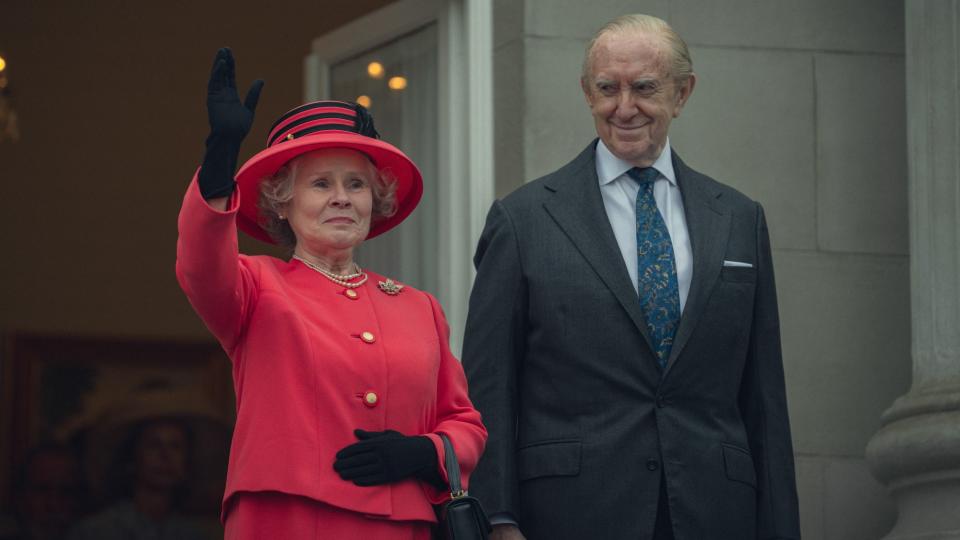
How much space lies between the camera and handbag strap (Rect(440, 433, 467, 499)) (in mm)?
3908

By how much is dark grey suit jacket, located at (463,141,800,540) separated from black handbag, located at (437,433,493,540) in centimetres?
50

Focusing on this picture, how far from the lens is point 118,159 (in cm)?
1112

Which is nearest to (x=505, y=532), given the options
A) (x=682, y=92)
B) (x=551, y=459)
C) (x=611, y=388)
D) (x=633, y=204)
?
(x=551, y=459)

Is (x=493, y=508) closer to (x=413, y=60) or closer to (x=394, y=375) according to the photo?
(x=394, y=375)

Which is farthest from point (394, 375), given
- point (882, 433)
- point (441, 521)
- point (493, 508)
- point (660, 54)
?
point (882, 433)

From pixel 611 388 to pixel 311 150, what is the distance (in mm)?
992

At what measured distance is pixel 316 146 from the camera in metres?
3.97

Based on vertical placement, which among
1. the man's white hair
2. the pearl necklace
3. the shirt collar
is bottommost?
the pearl necklace

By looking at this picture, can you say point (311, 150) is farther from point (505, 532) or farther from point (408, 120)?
point (408, 120)

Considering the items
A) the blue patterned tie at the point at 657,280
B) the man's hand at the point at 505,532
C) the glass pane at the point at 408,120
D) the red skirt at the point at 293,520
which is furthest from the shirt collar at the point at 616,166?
the glass pane at the point at 408,120

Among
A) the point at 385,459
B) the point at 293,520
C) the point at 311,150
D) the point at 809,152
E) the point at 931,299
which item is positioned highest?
the point at 809,152

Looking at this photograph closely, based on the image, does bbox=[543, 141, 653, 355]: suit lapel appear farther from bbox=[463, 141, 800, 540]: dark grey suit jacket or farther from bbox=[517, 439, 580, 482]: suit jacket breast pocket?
bbox=[517, 439, 580, 482]: suit jacket breast pocket

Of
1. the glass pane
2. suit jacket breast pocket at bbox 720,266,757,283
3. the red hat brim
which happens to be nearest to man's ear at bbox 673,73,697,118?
suit jacket breast pocket at bbox 720,266,757,283

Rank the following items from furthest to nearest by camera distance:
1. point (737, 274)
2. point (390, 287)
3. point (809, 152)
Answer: point (809, 152) < point (737, 274) < point (390, 287)
